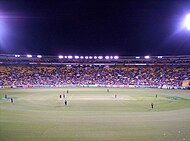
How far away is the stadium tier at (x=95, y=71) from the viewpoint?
95250 mm

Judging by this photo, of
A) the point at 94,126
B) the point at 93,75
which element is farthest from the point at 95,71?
the point at 94,126

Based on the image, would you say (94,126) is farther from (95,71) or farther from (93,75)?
(95,71)

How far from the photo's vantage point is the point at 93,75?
105875 mm

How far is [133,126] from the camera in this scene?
24.9m

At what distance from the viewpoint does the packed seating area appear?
95.7 metres

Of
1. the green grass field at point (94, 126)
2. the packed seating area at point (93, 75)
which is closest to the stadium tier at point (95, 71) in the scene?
the packed seating area at point (93, 75)

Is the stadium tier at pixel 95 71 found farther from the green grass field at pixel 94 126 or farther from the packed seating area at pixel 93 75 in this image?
the green grass field at pixel 94 126

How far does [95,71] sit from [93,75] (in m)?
4.50

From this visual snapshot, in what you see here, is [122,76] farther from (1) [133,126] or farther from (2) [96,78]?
(1) [133,126]

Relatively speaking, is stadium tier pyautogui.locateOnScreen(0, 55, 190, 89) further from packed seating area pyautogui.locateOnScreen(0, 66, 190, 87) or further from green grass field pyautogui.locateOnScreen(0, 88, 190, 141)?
green grass field pyautogui.locateOnScreen(0, 88, 190, 141)

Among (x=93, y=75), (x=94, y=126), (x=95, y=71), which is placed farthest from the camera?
(x=95, y=71)

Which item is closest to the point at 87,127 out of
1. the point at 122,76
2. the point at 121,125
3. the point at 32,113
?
the point at 121,125

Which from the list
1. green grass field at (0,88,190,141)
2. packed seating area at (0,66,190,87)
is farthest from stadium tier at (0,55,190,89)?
green grass field at (0,88,190,141)

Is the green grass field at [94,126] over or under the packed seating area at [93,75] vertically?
under
